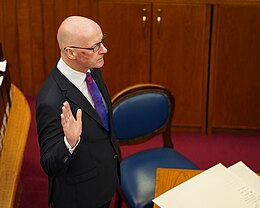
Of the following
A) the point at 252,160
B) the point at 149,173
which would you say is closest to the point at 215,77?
the point at 252,160

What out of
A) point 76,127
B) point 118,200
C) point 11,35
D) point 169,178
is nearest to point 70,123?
point 76,127

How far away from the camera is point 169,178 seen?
2924 millimetres

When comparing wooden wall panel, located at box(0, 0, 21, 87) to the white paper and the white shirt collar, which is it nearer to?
the white shirt collar

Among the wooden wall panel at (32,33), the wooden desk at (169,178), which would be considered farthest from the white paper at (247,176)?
the wooden wall panel at (32,33)

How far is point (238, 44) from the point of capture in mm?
4523

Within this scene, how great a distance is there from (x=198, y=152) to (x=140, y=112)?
1.17 meters

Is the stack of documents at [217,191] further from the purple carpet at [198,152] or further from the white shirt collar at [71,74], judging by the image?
the purple carpet at [198,152]

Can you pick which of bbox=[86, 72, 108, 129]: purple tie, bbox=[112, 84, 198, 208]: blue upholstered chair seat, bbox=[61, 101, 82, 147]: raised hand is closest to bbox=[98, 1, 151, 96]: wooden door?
bbox=[112, 84, 198, 208]: blue upholstered chair seat

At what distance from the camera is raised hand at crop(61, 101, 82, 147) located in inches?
100

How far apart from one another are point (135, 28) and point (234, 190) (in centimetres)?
209

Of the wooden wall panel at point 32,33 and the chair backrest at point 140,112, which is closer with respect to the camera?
the chair backrest at point 140,112

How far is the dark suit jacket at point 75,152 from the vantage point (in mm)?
2688

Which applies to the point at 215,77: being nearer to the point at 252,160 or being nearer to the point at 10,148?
the point at 252,160

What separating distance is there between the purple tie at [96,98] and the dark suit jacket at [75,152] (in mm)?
55
